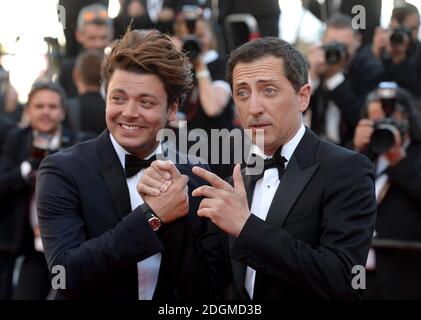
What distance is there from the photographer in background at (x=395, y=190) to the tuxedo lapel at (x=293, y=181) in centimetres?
200

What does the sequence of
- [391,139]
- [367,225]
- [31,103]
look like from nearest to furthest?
[367,225] < [391,139] < [31,103]

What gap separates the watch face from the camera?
2586mm

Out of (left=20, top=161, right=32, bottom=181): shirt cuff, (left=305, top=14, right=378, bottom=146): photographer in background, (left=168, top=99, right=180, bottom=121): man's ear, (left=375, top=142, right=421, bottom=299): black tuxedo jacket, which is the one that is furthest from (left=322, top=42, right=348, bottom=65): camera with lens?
(left=168, top=99, right=180, bottom=121): man's ear

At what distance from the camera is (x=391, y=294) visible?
15.1 feet

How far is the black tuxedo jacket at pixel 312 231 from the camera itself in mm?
2404

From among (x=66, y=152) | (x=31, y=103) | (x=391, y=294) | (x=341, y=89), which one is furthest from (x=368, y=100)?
(x=66, y=152)

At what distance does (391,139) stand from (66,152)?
7.70 ft

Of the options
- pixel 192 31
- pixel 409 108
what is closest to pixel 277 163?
pixel 409 108

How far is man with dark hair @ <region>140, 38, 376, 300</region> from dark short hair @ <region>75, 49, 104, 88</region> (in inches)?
111

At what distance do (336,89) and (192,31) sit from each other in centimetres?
120

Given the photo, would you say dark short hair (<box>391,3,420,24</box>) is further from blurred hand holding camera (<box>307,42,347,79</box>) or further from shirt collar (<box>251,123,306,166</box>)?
shirt collar (<box>251,123,306,166</box>)

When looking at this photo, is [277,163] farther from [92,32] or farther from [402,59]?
[92,32]

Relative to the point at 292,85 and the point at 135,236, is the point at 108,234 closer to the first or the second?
the point at 135,236
